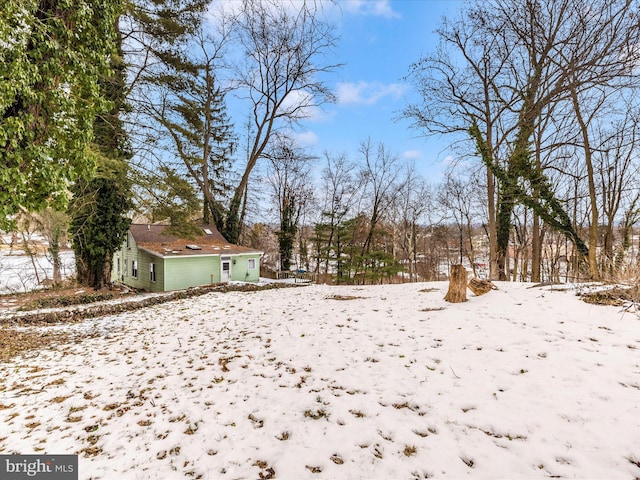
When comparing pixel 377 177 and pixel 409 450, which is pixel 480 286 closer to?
pixel 409 450

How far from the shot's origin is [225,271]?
16.1 m

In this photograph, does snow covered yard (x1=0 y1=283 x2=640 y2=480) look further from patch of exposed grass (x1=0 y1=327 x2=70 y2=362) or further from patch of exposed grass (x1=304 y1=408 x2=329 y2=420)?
patch of exposed grass (x1=0 y1=327 x2=70 y2=362)

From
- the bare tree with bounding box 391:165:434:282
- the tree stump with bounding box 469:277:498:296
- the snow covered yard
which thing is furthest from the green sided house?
the bare tree with bounding box 391:165:434:282

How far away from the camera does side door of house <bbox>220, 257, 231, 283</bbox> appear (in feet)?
52.2

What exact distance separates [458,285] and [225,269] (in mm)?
13257

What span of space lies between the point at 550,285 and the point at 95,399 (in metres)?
9.62

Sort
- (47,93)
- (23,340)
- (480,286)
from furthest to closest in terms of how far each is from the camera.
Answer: (480,286) → (23,340) → (47,93)

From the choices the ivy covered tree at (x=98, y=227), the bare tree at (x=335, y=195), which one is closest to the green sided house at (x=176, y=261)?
Result: the ivy covered tree at (x=98, y=227)

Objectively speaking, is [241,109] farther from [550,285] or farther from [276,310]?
[550,285]

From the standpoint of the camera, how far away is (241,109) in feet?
63.8

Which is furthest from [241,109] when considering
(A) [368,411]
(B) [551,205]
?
(A) [368,411]

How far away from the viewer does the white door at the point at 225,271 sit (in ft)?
52.4

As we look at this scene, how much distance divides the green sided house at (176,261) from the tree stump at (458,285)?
10585 millimetres

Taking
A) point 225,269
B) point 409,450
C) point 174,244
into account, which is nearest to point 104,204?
point 174,244
